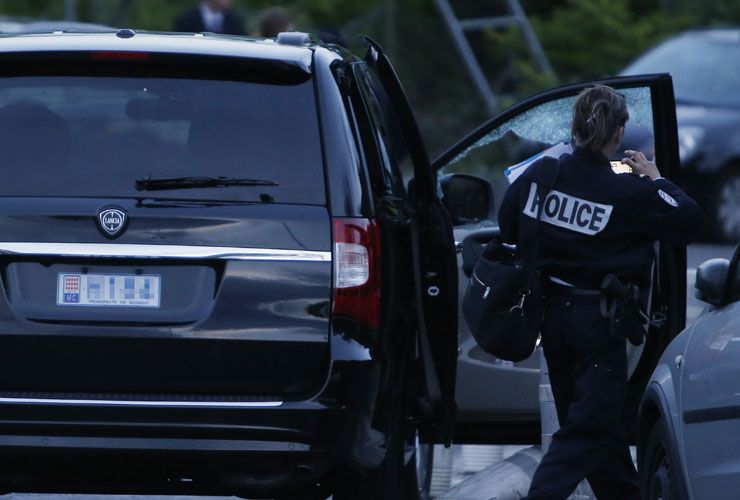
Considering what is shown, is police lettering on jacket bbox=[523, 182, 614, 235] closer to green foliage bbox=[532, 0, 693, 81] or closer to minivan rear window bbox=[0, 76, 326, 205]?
minivan rear window bbox=[0, 76, 326, 205]

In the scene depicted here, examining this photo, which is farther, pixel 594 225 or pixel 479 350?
pixel 479 350

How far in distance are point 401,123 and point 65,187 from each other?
153cm

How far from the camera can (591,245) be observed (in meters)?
5.83

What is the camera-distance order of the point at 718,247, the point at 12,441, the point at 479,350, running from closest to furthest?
the point at 12,441, the point at 479,350, the point at 718,247

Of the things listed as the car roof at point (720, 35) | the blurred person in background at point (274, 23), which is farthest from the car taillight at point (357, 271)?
the car roof at point (720, 35)

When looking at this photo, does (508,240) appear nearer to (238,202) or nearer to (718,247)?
(238,202)

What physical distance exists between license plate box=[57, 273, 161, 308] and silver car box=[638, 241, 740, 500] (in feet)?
5.13

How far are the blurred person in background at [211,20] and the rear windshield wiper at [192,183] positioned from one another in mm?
7963

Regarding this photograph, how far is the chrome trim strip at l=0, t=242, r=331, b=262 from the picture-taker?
4.99 metres

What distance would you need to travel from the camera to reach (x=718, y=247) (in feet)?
53.9

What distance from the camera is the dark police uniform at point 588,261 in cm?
577

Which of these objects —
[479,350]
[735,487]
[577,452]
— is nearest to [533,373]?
[479,350]

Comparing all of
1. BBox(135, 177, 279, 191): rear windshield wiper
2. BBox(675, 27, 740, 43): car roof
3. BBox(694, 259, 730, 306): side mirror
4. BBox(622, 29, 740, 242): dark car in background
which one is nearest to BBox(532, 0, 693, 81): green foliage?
BBox(675, 27, 740, 43): car roof

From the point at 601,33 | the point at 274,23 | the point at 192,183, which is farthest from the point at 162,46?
the point at 601,33
